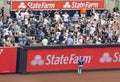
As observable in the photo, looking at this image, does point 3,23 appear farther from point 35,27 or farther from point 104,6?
point 104,6

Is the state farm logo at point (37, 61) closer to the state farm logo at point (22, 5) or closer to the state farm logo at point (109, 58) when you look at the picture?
the state farm logo at point (109, 58)

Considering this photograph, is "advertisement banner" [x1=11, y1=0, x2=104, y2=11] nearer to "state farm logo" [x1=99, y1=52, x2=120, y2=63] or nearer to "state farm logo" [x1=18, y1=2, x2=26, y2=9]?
"state farm logo" [x1=18, y1=2, x2=26, y2=9]

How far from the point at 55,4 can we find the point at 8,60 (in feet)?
34.6

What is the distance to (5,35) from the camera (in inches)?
1109

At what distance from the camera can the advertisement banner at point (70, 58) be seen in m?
26.3

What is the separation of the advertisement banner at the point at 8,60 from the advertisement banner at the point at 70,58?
0.80 m

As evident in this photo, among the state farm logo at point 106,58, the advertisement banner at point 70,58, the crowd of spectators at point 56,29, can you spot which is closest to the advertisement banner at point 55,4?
the crowd of spectators at point 56,29

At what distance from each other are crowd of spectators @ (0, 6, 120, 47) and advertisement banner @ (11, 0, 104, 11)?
655mm

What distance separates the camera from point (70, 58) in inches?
1070

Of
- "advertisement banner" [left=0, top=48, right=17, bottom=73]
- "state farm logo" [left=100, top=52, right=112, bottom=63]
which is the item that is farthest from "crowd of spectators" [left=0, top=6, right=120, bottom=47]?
"state farm logo" [left=100, top=52, right=112, bottom=63]

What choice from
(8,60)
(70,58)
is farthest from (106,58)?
(8,60)

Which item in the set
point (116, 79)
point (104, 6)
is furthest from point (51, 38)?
point (104, 6)

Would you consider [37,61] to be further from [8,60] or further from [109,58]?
[109,58]

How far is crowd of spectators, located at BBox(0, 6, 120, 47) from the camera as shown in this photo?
28766 mm
